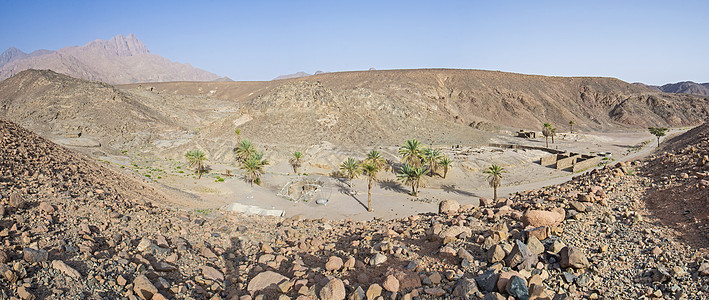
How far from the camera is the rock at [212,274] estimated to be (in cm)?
1059

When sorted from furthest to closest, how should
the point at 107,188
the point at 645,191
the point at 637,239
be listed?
the point at 107,188, the point at 645,191, the point at 637,239

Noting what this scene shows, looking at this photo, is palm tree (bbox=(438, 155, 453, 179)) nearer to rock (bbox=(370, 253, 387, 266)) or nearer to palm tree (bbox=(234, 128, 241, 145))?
palm tree (bbox=(234, 128, 241, 145))

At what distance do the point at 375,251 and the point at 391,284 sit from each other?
8.51 ft

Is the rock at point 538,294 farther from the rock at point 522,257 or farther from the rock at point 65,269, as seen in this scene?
the rock at point 65,269

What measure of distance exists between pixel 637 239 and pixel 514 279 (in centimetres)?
405

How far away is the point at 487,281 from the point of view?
7.83 metres

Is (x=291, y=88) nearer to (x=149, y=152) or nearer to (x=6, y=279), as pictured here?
(x=149, y=152)

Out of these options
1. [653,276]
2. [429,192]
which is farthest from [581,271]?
[429,192]

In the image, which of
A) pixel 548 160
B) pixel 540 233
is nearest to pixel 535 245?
pixel 540 233

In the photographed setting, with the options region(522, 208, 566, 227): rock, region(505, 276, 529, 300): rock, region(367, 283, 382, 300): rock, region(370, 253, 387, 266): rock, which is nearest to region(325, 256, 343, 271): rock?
region(370, 253, 387, 266): rock

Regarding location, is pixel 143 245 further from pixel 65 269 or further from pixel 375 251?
pixel 375 251

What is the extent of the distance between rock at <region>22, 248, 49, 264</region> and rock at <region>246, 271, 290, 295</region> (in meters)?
4.87

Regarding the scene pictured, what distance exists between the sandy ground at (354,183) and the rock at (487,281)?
21.7 metres

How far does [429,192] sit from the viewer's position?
4266 cm
